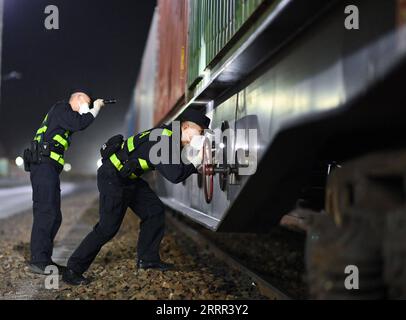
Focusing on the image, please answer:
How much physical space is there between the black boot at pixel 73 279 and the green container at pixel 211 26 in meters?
2.26

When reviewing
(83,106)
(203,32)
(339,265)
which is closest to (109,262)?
(83,106)

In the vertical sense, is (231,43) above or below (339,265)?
above

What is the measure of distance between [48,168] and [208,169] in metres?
1.95

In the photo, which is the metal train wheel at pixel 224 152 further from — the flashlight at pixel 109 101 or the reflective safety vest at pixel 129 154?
the flashlight at pixel 109 101

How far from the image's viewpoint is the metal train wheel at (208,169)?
404cm

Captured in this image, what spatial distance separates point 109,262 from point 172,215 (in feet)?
21.1

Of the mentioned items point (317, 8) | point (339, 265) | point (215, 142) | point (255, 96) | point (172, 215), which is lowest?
point (172, 215)

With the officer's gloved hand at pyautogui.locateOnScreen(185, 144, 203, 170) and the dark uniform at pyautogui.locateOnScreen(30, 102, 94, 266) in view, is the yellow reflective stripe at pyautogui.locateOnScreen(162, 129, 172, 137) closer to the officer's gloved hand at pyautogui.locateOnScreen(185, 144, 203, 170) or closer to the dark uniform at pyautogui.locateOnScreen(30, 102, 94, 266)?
the officer's gloved hand at pyautogui.locateOnScreen(185, 144, 203, 170)

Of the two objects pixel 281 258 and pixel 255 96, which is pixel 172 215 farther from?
pixel 255 96

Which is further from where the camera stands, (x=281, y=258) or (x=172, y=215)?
(x=172, y=215)

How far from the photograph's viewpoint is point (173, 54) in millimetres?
7258

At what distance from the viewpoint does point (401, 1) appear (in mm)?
1780

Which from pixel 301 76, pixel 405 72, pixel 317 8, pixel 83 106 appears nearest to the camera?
pixel 405 72

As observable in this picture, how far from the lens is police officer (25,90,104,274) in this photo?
5020 millimetres
